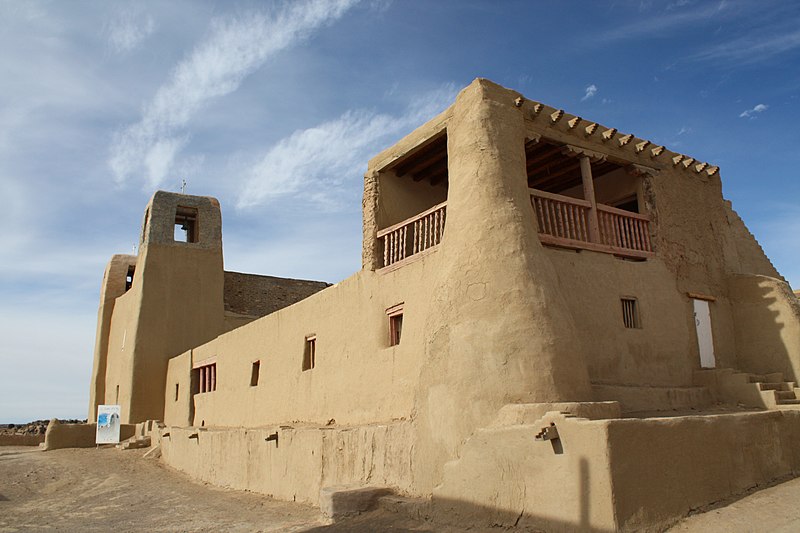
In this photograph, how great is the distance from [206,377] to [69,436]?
533 centimetres

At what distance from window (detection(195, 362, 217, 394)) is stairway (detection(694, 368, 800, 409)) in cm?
1235

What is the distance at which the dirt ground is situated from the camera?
6.34m

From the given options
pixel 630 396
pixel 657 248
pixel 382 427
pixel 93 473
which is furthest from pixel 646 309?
pixel 93 473

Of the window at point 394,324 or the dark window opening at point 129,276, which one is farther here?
the dark window opening at point 129,276

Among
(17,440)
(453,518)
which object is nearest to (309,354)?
(453,518)

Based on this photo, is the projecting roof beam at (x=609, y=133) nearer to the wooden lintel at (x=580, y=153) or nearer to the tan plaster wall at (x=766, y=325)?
the wooden lintel at (x=580, y=153)

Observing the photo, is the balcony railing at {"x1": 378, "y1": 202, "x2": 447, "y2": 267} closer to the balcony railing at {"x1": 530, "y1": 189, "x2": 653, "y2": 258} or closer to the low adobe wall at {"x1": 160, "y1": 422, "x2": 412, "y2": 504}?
the balcony railing at {"x1": 530, "y1": 189, "x2": 653, "y2": 258}

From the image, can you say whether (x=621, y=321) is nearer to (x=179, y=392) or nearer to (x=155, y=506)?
(x=155, y=506)

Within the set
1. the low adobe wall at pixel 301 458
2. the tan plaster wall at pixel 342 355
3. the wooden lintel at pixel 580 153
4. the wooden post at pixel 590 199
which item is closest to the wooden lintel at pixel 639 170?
the wooden lintel at pixel 580 153

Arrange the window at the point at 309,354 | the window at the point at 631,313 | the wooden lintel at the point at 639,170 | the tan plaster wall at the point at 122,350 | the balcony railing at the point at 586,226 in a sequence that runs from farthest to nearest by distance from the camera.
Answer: the tan plaster wall at the point at 122,350
the window at the point at 309,354
the wooden lintel at the point at 639,170
the window at the point at 631,313
the balcony railing at the point at 586,226

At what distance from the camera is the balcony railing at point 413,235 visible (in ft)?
32.8

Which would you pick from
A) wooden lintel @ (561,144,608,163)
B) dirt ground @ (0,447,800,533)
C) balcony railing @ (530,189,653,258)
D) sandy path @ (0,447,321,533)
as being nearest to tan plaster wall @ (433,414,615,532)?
dirt ground @ (0,447,800,533)

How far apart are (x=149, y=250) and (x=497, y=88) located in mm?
16500

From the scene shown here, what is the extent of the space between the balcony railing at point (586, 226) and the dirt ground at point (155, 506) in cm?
403
